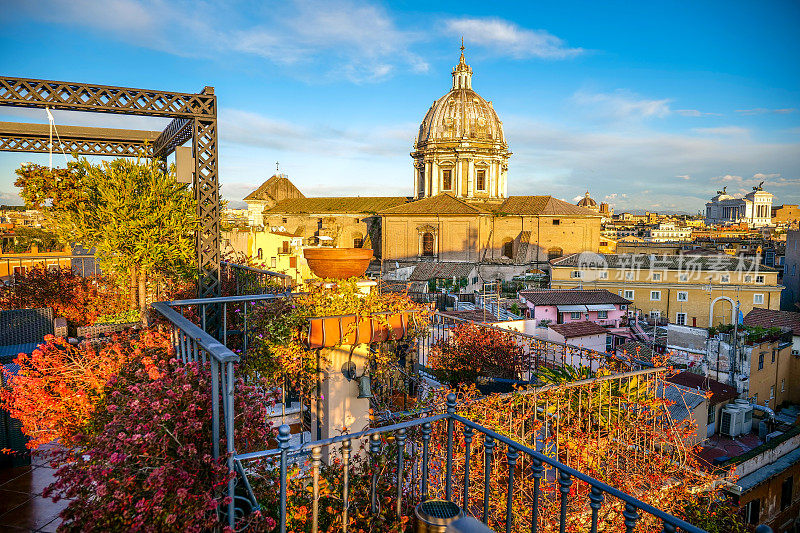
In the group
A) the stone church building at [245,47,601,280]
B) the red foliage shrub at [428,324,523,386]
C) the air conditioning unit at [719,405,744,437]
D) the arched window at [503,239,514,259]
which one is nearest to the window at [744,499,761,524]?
the air conditioning unit at [719,405,744,437]

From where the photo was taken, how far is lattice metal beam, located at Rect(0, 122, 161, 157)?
9.21m

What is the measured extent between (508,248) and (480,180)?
7833 millimetres

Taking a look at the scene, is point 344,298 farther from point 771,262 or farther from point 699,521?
point 771,262

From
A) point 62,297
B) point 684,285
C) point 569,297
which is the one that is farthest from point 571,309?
point 62,297

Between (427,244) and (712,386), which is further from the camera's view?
(427,244)

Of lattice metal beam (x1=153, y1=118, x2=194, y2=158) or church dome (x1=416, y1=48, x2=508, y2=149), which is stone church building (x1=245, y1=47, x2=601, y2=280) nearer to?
church dome (x1=416, y1=48, x2=508, y2=149)

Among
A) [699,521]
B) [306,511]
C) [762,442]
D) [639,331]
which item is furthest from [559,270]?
[306,511]

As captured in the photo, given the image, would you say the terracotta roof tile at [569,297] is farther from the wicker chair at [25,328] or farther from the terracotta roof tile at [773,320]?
the wicker chair at [25,328]

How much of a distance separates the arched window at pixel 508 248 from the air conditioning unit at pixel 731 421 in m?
24.2

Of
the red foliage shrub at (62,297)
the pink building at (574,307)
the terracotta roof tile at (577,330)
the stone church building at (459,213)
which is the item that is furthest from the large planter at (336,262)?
the stone church building at (459,213)

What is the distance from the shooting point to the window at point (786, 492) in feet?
64.3

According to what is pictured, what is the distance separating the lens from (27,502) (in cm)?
344

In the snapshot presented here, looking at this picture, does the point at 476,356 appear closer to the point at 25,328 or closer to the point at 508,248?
the point at 25,328

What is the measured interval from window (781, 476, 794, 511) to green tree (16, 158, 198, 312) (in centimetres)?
2353
